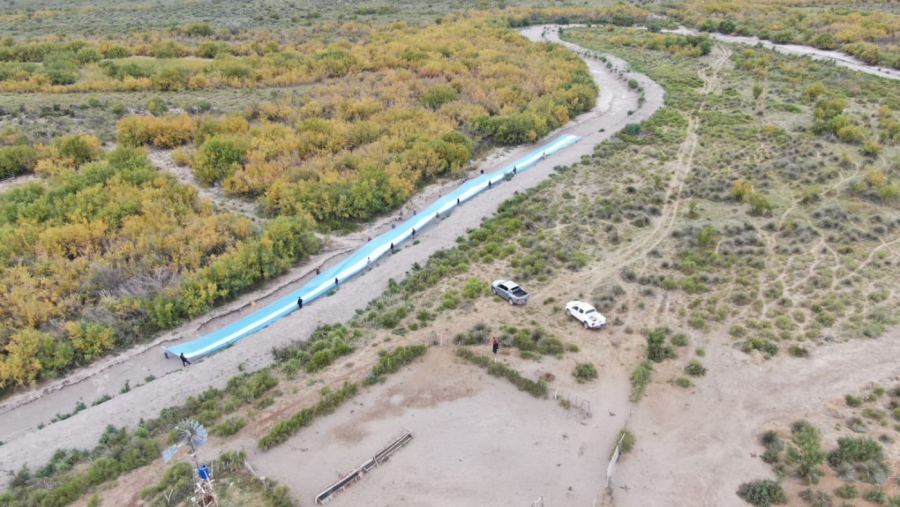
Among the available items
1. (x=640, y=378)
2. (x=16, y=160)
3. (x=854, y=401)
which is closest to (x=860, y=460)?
(x=854, y=401)

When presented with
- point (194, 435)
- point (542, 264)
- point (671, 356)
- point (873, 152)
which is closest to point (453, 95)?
point (542, 264)

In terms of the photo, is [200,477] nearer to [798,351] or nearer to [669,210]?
Result: [798,351]

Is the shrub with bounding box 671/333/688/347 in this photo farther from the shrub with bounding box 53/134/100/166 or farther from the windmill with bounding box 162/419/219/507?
the shrub with bounding box 53/134/100/166

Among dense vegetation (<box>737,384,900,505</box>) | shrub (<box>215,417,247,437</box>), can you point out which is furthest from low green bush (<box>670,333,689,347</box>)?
shrub (<box>215,417,247,437</box>)

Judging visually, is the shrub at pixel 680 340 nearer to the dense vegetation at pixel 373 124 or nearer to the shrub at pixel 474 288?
the shrub at pixel 474 288

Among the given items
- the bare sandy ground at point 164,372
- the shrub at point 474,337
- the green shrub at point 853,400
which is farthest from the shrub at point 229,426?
the green shrub at point 853,400

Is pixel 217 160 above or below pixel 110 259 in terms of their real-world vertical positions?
above
